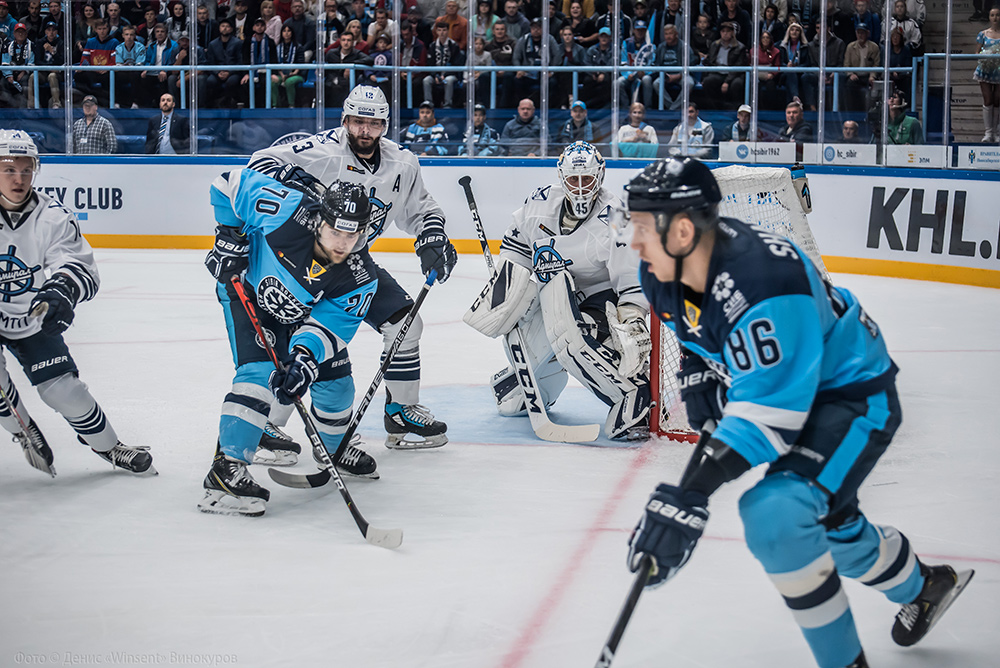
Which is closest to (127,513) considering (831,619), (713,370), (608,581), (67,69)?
(608,581)

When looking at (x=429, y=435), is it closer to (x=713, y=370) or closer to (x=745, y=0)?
(x=713, y=370)

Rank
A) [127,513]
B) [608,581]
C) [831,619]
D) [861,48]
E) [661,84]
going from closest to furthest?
[831,619] < [608,581] < [127,513] < [861,48] < [661,84]

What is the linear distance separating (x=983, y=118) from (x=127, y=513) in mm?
6355

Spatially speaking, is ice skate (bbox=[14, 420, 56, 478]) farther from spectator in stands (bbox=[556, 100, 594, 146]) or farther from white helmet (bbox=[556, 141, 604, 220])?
spectator in stands (bbox=[556, 100, 594, 146])

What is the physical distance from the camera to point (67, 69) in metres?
9.45

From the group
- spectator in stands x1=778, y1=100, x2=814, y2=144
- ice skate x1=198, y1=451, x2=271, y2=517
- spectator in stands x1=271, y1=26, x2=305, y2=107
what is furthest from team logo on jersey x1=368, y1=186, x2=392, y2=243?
spectator in stands x1=271, y1=26, x2=305, y2=107

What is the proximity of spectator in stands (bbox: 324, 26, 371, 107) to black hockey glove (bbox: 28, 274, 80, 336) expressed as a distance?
21.0 feet

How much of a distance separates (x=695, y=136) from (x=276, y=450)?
591 cm

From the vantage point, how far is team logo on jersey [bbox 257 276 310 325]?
9.57ft

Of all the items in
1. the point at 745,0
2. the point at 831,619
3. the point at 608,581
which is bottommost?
the point at 608,581

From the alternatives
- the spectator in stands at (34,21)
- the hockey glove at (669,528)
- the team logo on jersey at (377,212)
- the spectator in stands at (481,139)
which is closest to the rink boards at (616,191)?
the spectator in stands at (481,139)

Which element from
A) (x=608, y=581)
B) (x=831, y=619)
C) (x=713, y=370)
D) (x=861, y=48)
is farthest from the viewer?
(x=861, y=48)

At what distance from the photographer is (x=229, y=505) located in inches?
112

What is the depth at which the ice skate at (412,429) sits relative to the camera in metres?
3.50
